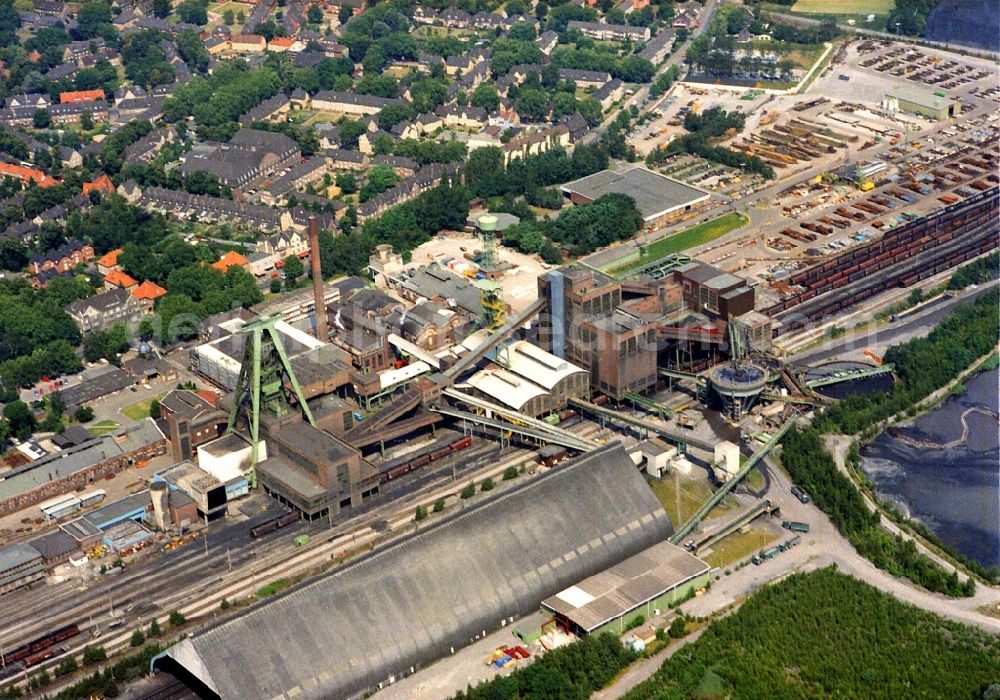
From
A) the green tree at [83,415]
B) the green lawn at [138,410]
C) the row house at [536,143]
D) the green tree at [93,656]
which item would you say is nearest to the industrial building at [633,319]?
the green lawn at [138,410]

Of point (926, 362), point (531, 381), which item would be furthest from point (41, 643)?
point (926, 362)

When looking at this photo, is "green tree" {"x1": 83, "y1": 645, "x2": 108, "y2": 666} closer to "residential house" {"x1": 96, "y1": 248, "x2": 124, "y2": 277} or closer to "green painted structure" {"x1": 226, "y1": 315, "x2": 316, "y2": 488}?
"green painted structure" {"x1": 226, "y1": 315, "x2": 316, "y2": 488}

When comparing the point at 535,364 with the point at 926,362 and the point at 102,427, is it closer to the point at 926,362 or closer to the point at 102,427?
the point at 926,362

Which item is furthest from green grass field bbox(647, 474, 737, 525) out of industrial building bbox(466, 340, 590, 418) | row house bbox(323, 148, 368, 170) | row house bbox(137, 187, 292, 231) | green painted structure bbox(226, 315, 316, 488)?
row house bbox(323, 148, 368, 170)

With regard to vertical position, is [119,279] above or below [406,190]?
below

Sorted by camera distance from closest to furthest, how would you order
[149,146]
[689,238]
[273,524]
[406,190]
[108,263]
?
[273,524] → [108,263] → [689,238] → [406,190] → [149,146]

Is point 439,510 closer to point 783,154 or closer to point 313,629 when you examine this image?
point 313,629
